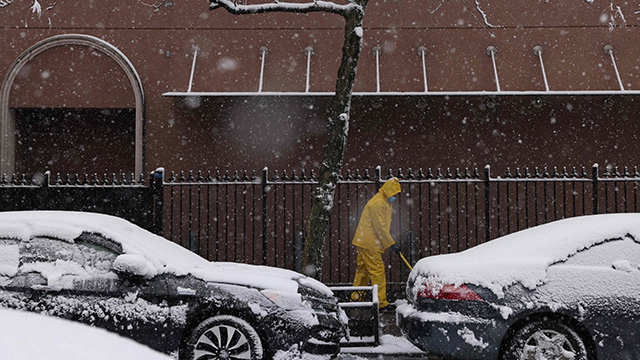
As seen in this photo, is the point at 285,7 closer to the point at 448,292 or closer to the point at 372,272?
the point at 372,272

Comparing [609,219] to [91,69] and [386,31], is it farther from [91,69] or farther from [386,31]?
[91,69]

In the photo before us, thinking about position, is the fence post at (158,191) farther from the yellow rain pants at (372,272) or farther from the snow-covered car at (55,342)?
the snow-covered car at (55,342)

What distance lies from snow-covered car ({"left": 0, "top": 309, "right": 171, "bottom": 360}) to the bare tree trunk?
6634 mm

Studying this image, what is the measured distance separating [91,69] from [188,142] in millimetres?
2544

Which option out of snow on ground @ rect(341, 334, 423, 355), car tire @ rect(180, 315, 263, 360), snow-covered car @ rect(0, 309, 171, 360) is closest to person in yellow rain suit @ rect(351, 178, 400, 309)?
snow on ground @ rect(341, 334, 423, 355)

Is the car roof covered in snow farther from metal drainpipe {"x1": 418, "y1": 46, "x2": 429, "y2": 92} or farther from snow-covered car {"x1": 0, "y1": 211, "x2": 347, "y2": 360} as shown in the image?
metal drainpipe {"x1": 418, "y1": 46, "x2": 429, "y2": 92}

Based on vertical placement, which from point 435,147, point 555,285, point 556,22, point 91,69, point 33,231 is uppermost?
point 556,22

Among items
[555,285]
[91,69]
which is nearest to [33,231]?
[555,285]

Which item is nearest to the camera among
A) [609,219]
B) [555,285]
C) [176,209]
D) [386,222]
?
[555,285]

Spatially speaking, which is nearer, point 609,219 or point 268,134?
point 609,219

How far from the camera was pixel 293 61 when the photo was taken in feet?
42.4

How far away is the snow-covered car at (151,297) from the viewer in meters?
5.48

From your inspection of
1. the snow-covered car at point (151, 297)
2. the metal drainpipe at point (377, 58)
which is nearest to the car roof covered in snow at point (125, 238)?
the snow-covered car at point (151, 297)

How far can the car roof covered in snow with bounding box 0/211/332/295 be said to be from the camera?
18.8ft
